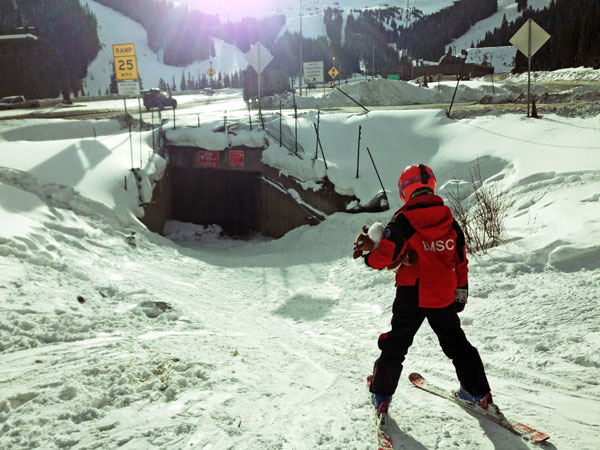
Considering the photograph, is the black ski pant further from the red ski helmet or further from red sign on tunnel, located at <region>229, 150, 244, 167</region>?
red sign on tunnel, located at <region>229, 150, 244, 167</region>

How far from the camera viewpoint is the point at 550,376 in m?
3.72

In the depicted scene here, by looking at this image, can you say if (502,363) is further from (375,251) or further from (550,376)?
(375,251)

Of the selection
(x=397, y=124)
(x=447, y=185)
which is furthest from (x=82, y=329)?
(x=397, y=124)

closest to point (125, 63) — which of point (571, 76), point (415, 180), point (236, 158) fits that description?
point (236, 158)

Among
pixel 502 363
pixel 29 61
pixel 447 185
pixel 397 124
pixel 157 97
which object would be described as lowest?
pixel 502 363

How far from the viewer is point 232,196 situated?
18000 mm

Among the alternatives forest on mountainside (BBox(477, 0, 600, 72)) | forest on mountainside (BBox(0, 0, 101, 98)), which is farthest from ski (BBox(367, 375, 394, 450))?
forest on mountainside (BBox(477, 0, 600, 72))

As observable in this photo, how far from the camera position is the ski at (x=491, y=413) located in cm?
280

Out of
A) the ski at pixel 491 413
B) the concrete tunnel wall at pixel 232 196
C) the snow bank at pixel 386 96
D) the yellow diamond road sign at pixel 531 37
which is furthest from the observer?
the snow bank at pixel 386 96

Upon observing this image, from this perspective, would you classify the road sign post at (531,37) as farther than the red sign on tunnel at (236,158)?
No

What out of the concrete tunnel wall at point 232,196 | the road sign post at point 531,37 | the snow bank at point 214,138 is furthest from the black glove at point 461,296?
the snow bank at point 214,138

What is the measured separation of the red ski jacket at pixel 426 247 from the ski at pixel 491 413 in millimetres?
843

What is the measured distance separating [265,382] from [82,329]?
7.23 ft

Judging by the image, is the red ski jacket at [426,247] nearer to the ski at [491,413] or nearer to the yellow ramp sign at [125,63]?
the ski at [491,413]
